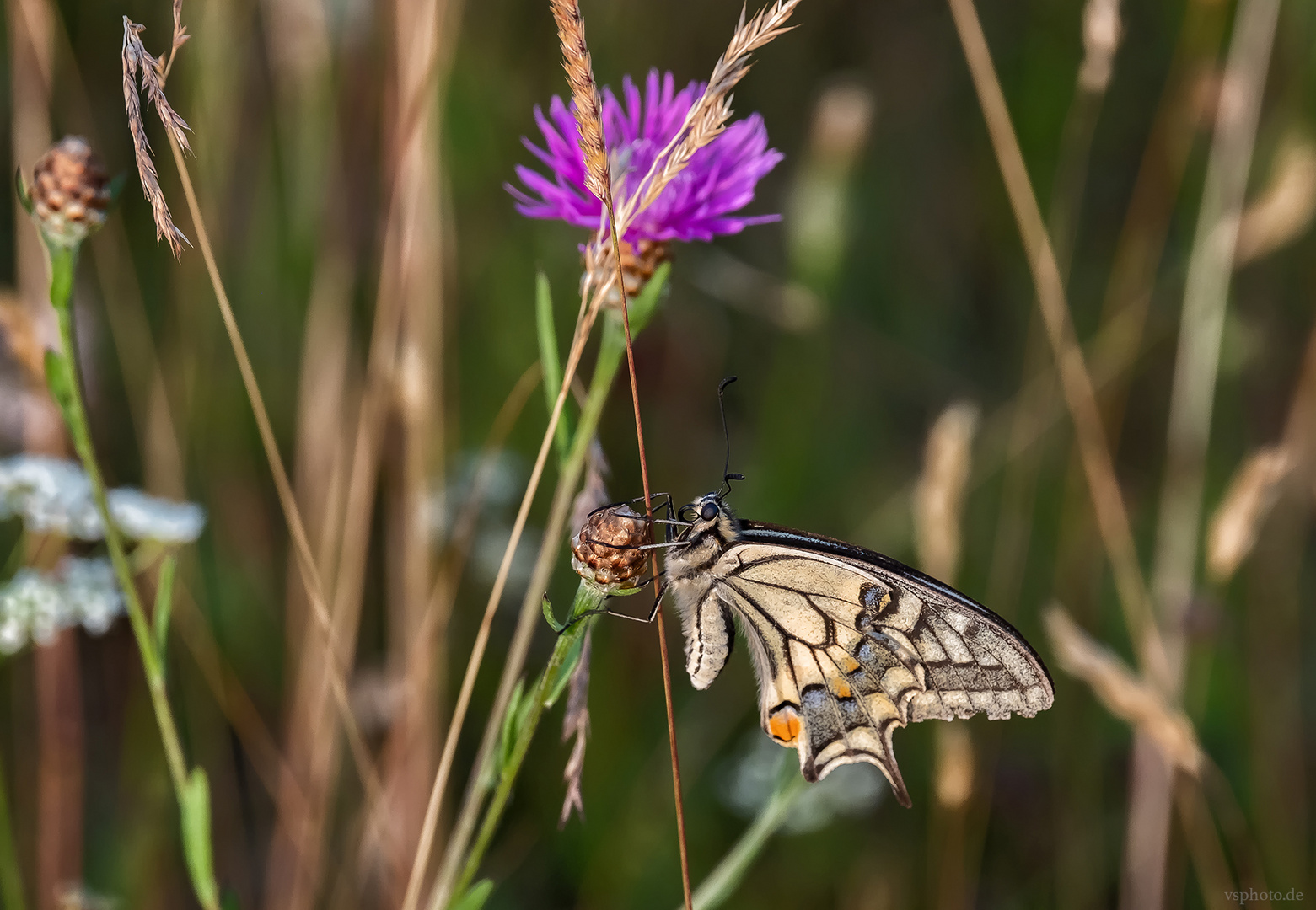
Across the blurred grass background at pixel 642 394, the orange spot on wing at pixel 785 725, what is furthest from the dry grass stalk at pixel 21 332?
the orange spot on wing at pixel 785 725

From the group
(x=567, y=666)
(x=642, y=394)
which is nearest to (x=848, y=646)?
(x=567, y=666)

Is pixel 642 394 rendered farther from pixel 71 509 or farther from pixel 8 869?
pixel 8 869

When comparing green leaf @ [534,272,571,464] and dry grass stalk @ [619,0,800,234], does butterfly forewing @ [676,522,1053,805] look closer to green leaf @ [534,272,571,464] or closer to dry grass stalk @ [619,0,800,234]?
green leaf @ [534,272,571,464]

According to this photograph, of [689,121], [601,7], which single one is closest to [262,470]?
[601,7]

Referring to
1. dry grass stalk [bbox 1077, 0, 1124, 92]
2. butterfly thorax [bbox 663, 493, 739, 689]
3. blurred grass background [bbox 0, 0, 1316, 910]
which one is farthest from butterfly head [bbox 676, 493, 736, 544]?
dry grass stalk [bbox 1077, 0, 1124, 92]

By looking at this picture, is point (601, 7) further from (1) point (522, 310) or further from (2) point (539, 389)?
(2) point (539, 389)
